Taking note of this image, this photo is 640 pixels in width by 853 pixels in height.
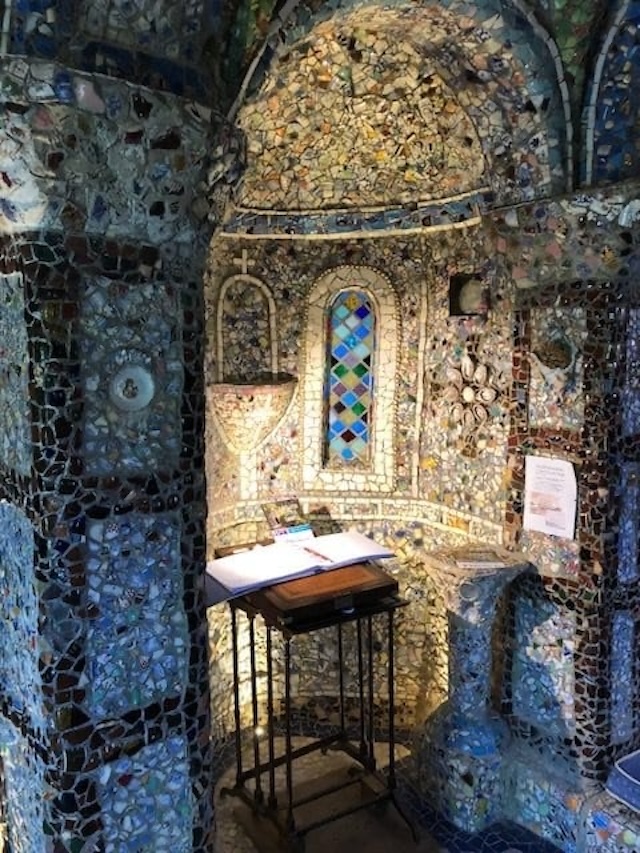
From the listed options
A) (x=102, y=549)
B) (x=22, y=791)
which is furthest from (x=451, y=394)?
(x=22, y=791)

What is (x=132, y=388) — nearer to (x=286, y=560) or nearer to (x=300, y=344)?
(x=286, y=560)

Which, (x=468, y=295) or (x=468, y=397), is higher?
(x=468, y=295)

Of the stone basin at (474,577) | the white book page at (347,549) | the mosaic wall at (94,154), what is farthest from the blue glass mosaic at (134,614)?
the stone basin at (474,577)

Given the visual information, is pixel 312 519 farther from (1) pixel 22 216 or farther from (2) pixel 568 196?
(1) pixel 22 216

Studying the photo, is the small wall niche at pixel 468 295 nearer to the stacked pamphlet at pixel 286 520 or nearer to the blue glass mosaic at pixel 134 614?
the stacked pamphlet at pixel 286 520

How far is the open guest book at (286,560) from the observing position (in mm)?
3184

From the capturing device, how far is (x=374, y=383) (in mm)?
4137

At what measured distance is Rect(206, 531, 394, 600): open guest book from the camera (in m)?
3.18

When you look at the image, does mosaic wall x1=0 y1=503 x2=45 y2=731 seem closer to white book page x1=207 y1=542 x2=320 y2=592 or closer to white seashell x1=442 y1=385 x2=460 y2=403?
white book page x1=207 y1=542 x2=320 y2=592

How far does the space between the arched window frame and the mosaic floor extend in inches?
65.1

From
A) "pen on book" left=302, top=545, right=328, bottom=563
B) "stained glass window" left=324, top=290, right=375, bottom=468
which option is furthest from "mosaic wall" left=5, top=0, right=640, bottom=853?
"pen on book" left=302, top=545, right=328, bottom=563

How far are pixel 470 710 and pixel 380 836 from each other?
71 centimetres

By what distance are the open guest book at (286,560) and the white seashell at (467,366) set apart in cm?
100

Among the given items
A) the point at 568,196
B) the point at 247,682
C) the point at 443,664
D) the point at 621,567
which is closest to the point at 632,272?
the point at 568,196
